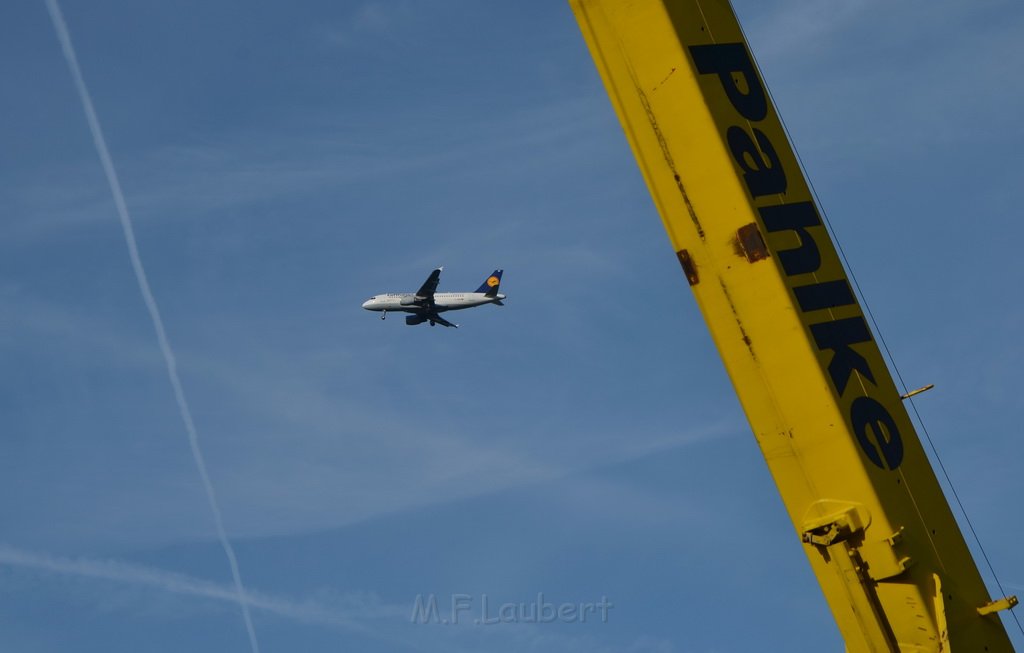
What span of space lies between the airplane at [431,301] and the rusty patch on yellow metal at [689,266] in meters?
60.7

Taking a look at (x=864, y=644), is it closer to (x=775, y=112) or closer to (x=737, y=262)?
(x=737, y=262)

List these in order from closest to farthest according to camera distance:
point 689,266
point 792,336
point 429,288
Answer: point 792,336 → point 689,266 → point 429,288

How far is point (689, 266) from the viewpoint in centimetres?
716

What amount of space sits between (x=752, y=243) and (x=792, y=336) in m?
0.60

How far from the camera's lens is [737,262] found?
702cm

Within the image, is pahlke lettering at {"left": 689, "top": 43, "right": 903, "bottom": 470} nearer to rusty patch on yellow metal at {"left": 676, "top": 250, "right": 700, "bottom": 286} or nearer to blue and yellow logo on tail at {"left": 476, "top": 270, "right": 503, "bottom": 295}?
rusty patch on yellow metal at {"left": 676, "top": 250, "right": 700, "bottom": 286}

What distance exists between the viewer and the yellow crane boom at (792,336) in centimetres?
677

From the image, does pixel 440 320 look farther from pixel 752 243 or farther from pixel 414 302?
pixel 752 243

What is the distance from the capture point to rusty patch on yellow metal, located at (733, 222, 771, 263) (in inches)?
275

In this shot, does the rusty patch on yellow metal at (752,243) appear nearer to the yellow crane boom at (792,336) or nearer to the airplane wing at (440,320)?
the yellow crane boom at (792,336)

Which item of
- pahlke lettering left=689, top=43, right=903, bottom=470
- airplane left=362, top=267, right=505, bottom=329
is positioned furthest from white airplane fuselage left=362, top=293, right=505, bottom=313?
pahlke lettering left=689, top=43, right=903, bottom=470

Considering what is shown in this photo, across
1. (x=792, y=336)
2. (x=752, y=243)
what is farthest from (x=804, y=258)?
(x=792, y=336)

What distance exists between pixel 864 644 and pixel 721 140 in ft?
10.1

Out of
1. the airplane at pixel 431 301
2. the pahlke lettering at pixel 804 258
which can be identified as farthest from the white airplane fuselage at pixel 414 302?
the pahlke lettering at pixel 804 258
